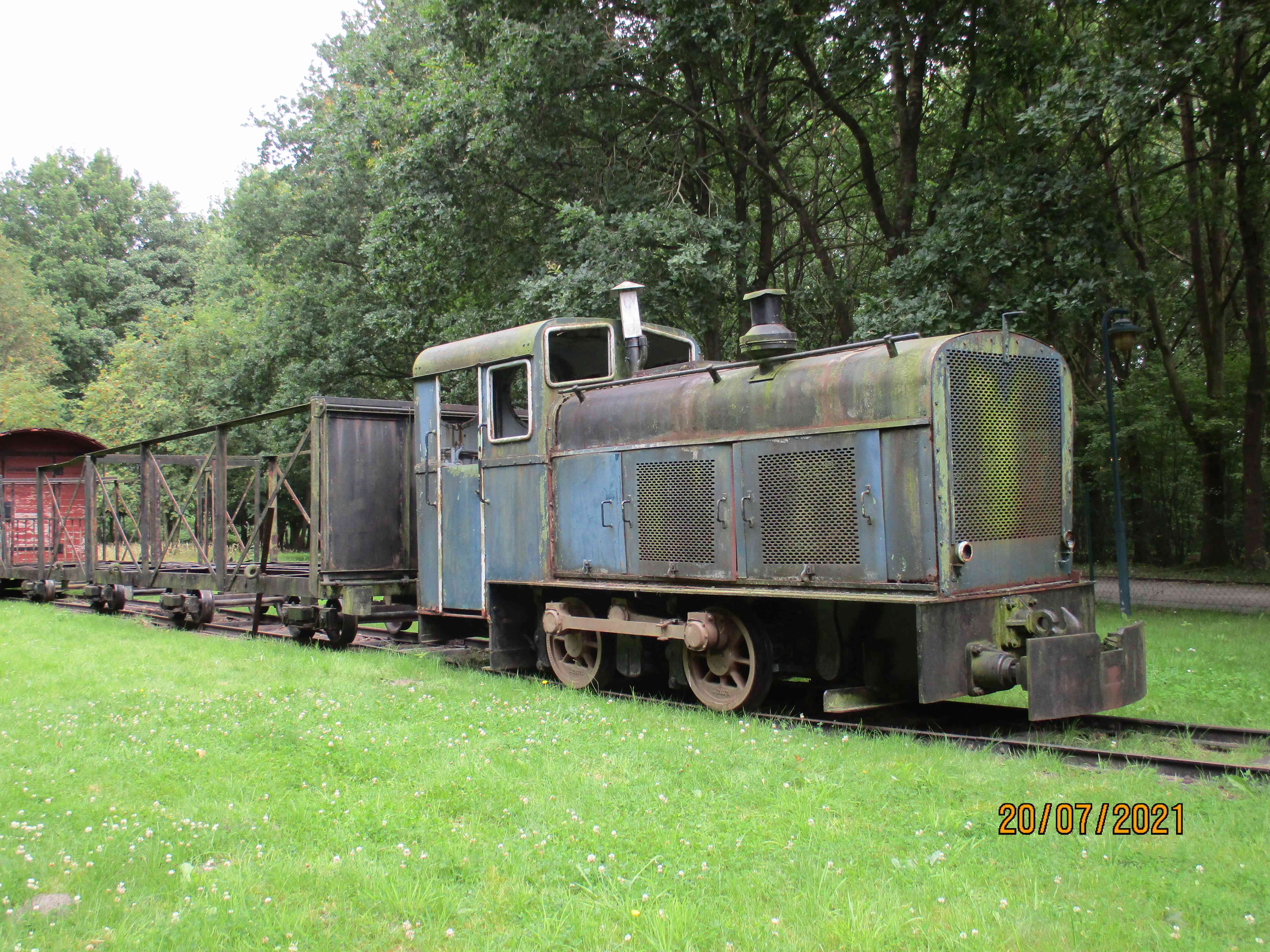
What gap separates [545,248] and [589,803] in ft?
42.6

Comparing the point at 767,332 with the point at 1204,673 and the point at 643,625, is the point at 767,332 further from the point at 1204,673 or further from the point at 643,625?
the point at 1204,673

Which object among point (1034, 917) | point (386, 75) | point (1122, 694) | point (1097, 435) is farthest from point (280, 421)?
point (1034, 917)

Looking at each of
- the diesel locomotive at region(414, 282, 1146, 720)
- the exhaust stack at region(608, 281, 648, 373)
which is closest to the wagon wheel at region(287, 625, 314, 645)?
the diesel locomotive at region(414, 282, 1146, 720)

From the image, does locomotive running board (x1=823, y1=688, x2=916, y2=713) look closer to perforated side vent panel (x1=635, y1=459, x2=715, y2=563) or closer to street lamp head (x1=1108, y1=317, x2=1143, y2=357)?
perforated side vent panel (x1=635, y1=459, x2=715, y2=563)

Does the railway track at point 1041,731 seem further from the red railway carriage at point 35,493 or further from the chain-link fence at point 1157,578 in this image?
the red railway carriage at point 35,493

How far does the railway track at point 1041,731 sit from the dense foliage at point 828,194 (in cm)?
656

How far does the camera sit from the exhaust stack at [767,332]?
7.68m

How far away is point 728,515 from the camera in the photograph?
775 cm

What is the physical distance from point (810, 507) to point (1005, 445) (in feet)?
4.77

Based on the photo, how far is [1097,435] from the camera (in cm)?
2091

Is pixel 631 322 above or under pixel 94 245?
under

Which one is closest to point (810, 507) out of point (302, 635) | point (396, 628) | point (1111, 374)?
point (396, 628)

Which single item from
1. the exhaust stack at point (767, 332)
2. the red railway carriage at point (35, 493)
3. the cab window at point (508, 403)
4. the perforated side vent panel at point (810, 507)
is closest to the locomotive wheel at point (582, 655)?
the cab window at point (508, 403)

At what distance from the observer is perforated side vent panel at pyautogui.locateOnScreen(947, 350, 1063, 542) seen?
22.0ft
